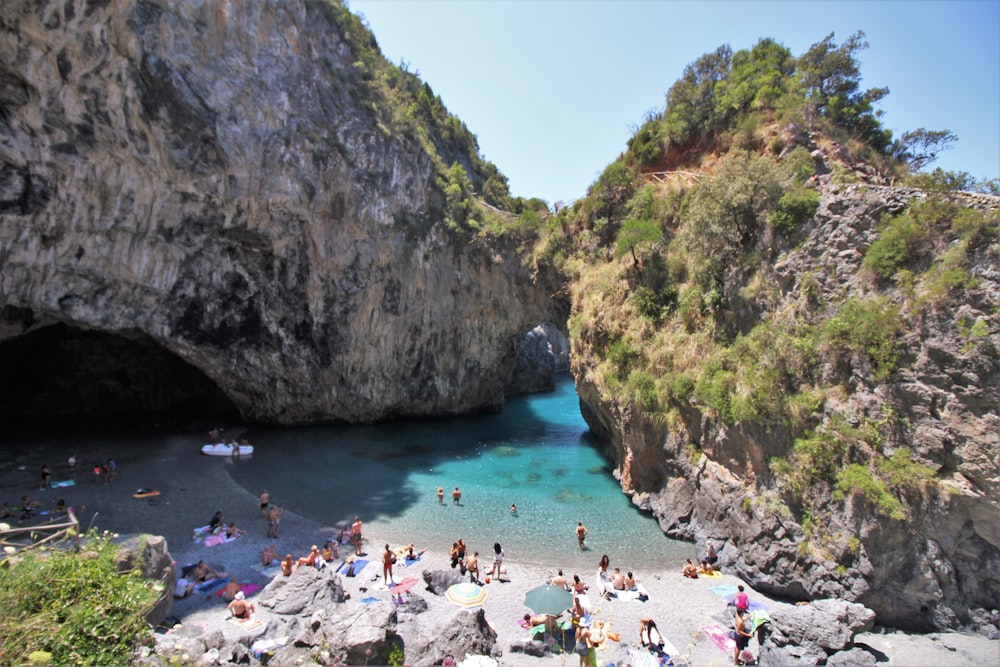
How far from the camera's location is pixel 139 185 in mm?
22312

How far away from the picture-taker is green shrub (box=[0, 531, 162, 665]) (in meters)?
5.95

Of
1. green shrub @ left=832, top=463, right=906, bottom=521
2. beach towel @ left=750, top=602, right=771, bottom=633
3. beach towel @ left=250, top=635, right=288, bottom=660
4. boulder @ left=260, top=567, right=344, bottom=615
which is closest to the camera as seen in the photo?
beach towel @ left=250, top=635, right=288, bottom=660

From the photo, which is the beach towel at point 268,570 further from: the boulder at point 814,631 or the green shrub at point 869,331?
the green shrub at point 869,331

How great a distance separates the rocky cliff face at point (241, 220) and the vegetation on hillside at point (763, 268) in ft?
34.3

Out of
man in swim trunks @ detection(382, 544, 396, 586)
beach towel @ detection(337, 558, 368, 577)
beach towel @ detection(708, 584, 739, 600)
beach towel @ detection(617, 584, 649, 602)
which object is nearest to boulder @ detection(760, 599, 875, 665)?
beach towel @ detection(708, 584, 739, 600)

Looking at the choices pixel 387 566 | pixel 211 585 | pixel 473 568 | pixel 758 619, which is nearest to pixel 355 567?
pixel 387 566

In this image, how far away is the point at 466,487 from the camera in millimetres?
23938

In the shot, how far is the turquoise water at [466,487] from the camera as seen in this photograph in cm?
1845

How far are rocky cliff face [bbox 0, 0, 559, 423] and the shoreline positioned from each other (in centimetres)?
783

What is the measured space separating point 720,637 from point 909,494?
612cm

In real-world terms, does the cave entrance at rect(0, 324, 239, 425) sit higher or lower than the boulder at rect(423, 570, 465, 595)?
higher

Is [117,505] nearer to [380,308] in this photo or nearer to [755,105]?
[380,308]

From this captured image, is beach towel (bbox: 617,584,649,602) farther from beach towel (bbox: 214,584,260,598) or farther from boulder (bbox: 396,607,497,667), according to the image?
beach towel (bbox: 214,584,260,598)

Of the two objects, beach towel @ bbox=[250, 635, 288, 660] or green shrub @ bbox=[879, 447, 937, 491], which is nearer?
beach towel @ bbox=[250, 635, 288, 660]
